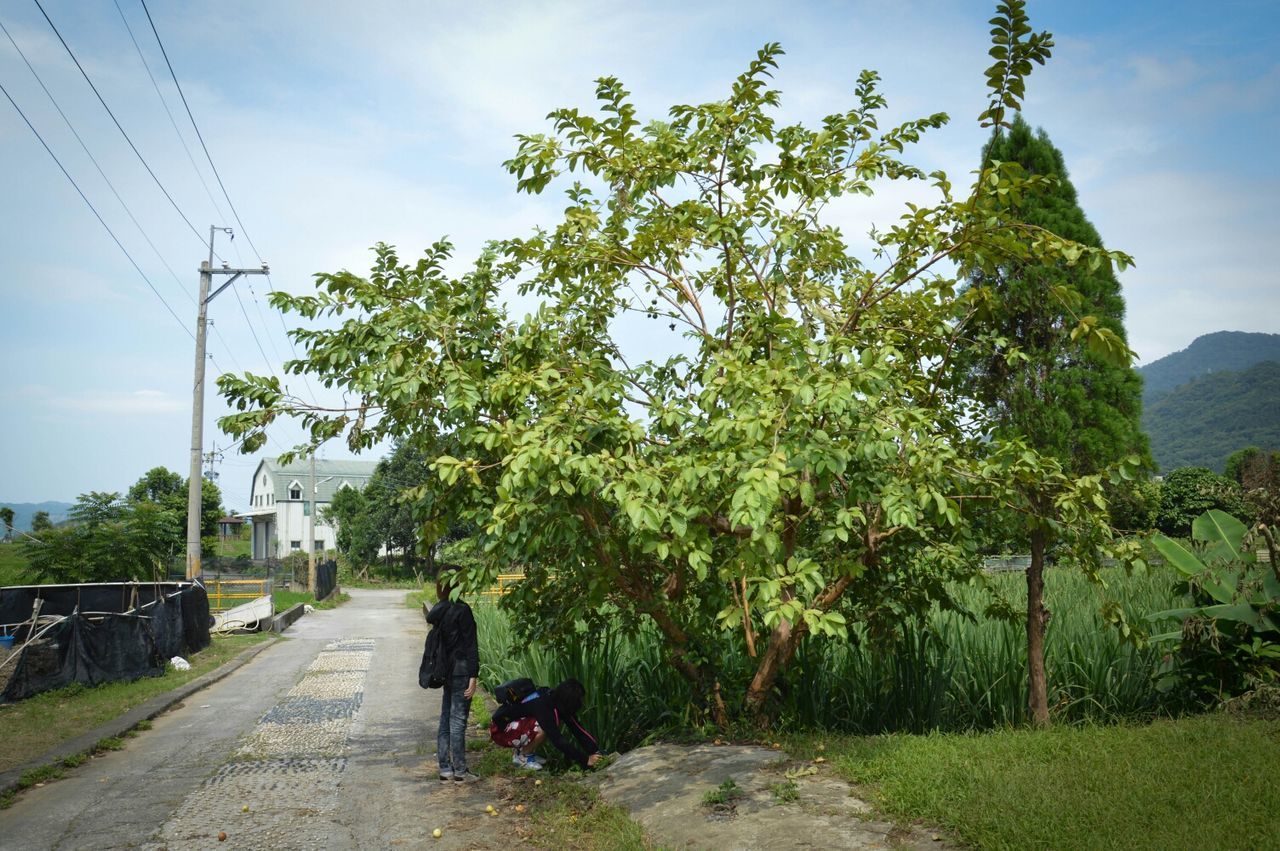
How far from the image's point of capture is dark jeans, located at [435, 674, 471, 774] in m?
7.98

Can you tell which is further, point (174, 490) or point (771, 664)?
point (174, 490)

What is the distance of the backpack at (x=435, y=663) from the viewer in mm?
8133

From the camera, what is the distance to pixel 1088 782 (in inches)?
215

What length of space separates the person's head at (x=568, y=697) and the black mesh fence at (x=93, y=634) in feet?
26.9

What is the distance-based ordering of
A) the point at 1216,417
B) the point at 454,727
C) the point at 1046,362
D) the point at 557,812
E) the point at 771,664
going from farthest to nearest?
1. the point at 1216,417
2. the point at 1046,362
3. the point at 454,727
4. the point at 771,664
5. the point at 557,812

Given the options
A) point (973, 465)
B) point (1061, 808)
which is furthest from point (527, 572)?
point (1061, 808)

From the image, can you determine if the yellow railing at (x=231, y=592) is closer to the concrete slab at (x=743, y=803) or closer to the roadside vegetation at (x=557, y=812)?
the roadside vegetation at (x=557, y=812)

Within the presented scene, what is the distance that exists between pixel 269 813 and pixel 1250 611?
24.9ft

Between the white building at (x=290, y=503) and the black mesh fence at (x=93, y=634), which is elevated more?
the white building at (x=290, y=503)

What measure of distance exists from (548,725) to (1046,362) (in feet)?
44.6

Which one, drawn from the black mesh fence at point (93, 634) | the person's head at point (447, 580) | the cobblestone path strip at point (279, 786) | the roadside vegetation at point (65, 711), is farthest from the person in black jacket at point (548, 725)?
the black mesh fence at point (93, 634)

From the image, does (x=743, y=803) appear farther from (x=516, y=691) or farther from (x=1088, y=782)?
(x=516, y=691)

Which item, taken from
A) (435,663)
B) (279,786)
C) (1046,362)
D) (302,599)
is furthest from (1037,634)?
(302,599)

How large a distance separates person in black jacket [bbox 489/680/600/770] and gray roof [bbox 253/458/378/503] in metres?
71.3
